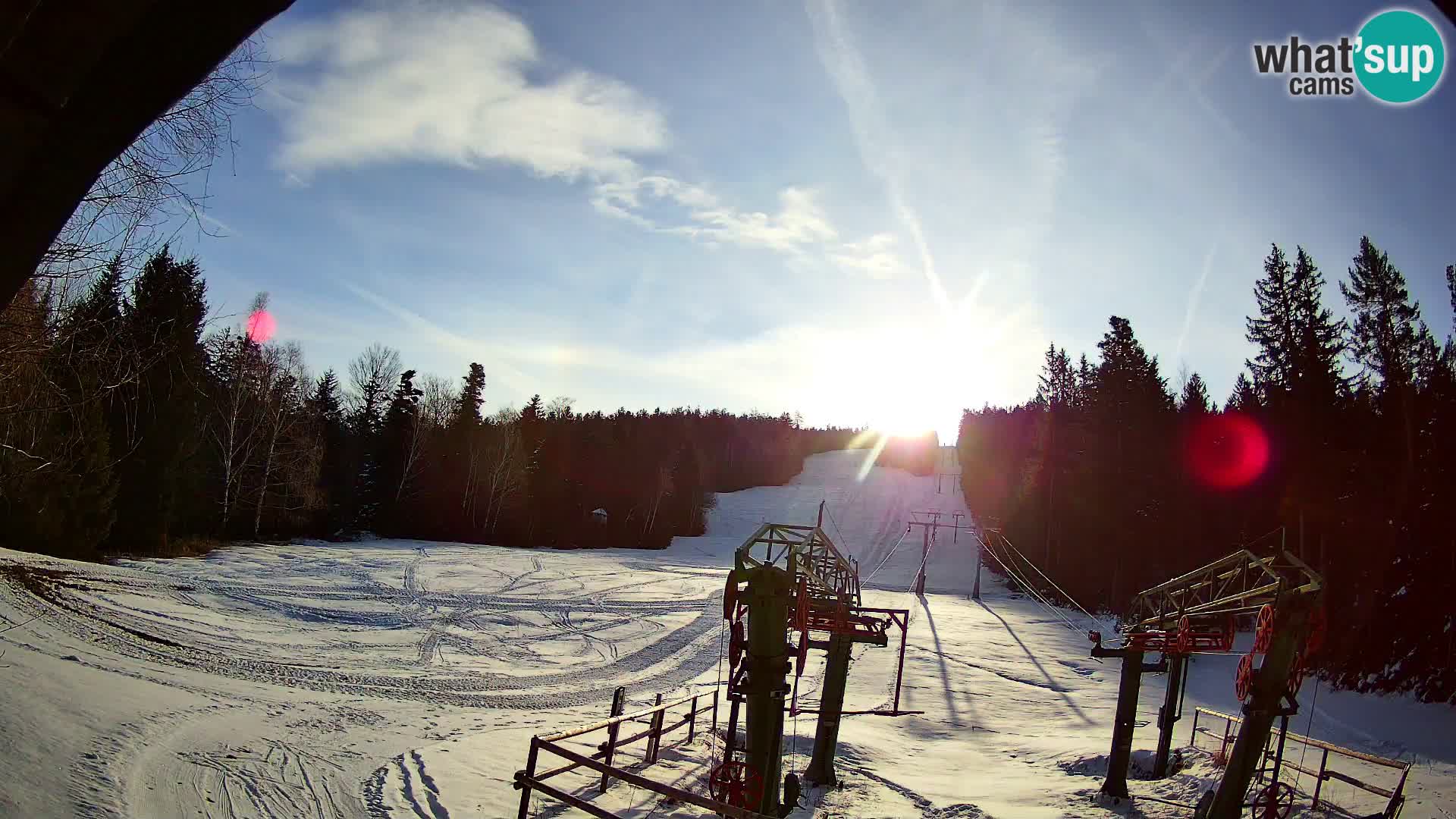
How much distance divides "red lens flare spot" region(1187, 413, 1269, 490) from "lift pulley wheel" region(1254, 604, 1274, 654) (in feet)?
97.6

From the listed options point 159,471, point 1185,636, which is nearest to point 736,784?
point 1185,636

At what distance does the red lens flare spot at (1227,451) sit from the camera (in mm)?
39156

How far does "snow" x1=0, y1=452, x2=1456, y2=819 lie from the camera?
12820 mm

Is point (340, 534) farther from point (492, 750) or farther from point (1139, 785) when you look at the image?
point (1139, 785)

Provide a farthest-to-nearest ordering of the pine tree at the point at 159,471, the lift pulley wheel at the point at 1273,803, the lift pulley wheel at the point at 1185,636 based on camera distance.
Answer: the pine tree at the point at 159,471
the lift pulley wheel at the point at 1185,636
the lift pulley wheel at the point at 1273,803

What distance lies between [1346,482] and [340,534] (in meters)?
57.7

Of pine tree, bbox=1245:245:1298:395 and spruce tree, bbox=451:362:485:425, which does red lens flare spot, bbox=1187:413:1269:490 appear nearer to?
pine tree, bbox=1245:245:1298:395

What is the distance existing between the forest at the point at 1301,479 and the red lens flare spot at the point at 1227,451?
9 centimetres

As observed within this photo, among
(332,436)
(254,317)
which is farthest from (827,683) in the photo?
(332,436)

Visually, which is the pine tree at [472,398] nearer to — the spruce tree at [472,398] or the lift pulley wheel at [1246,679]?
the spruce tree at [472,398]

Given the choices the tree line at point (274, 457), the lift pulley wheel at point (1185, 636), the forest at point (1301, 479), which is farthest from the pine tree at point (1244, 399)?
the tree line at point (274, 457)

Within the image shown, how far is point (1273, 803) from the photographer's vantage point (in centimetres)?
1491

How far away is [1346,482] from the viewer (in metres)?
32.2

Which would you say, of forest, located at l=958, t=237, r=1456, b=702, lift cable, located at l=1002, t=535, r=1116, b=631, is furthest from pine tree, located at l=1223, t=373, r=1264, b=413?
lift cable, located at l=1002, t=535, r=1116, b=631
